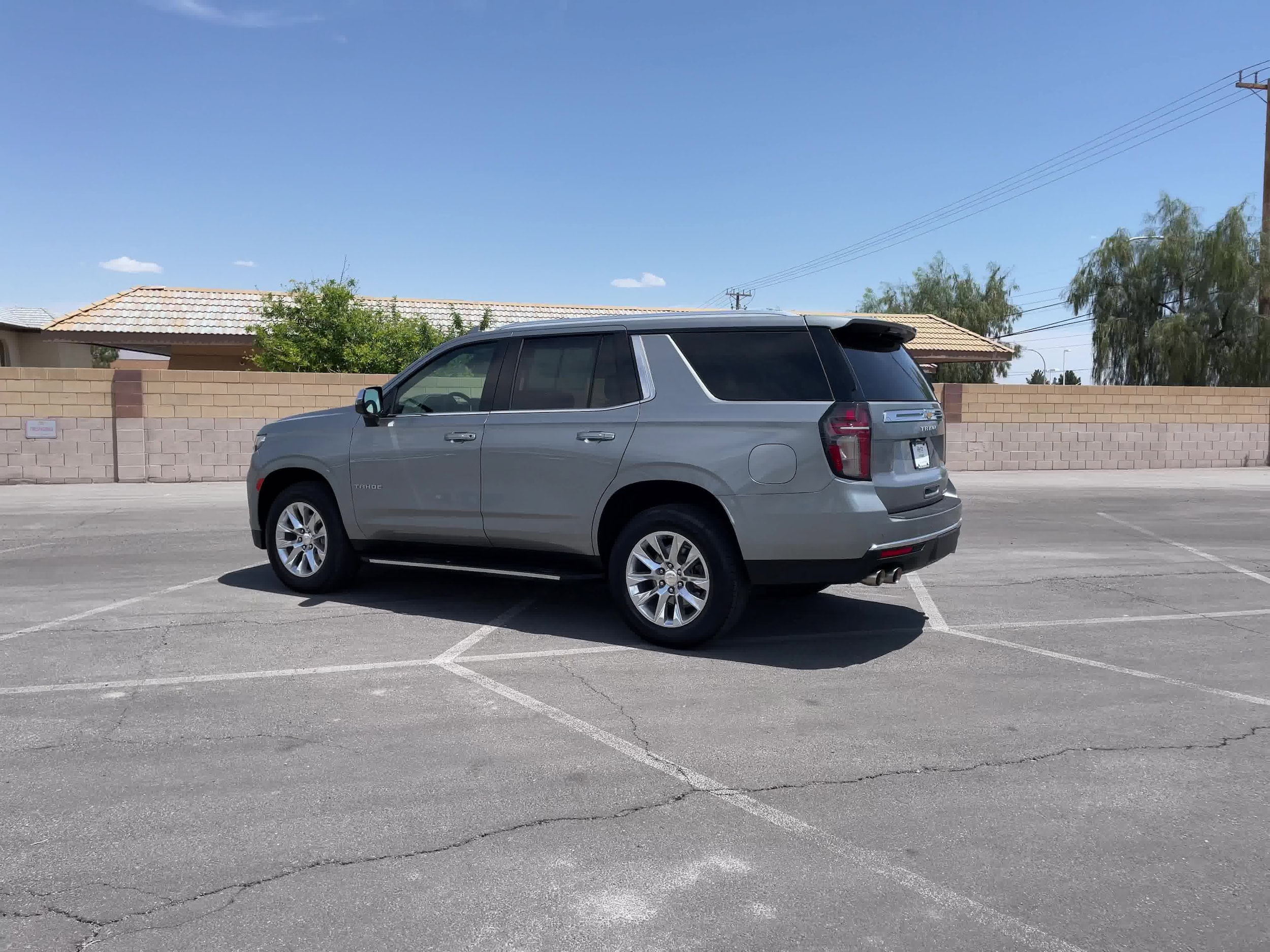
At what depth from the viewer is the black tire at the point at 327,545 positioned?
773 cm

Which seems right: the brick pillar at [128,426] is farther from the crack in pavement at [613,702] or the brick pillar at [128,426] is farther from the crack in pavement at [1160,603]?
the crack in pavement at [1160,603]

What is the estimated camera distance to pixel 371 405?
24.4 feet

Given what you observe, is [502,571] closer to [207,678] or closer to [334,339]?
[207,678]

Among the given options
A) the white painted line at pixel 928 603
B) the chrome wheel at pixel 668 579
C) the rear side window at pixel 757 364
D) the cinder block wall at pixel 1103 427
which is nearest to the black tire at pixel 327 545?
the chrome wheel at pixel 668 579

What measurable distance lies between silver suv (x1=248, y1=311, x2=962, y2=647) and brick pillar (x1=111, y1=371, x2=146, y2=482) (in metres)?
12.2

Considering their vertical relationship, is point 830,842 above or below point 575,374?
below

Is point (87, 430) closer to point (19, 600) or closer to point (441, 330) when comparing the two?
point (441, 330)

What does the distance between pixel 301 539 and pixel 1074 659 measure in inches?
216

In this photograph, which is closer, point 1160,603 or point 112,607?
point 112,607

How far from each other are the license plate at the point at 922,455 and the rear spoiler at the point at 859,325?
688 millimetres

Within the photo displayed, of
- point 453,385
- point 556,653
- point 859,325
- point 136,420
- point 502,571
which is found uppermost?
point 859,325

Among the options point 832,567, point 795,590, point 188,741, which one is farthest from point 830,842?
point 795,590

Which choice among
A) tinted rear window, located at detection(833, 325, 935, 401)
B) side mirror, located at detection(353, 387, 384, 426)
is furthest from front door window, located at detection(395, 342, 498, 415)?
tinted rear window, located at detection(833, 325, 935, 401)

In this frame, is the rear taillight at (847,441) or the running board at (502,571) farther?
the running board at (502,571)
